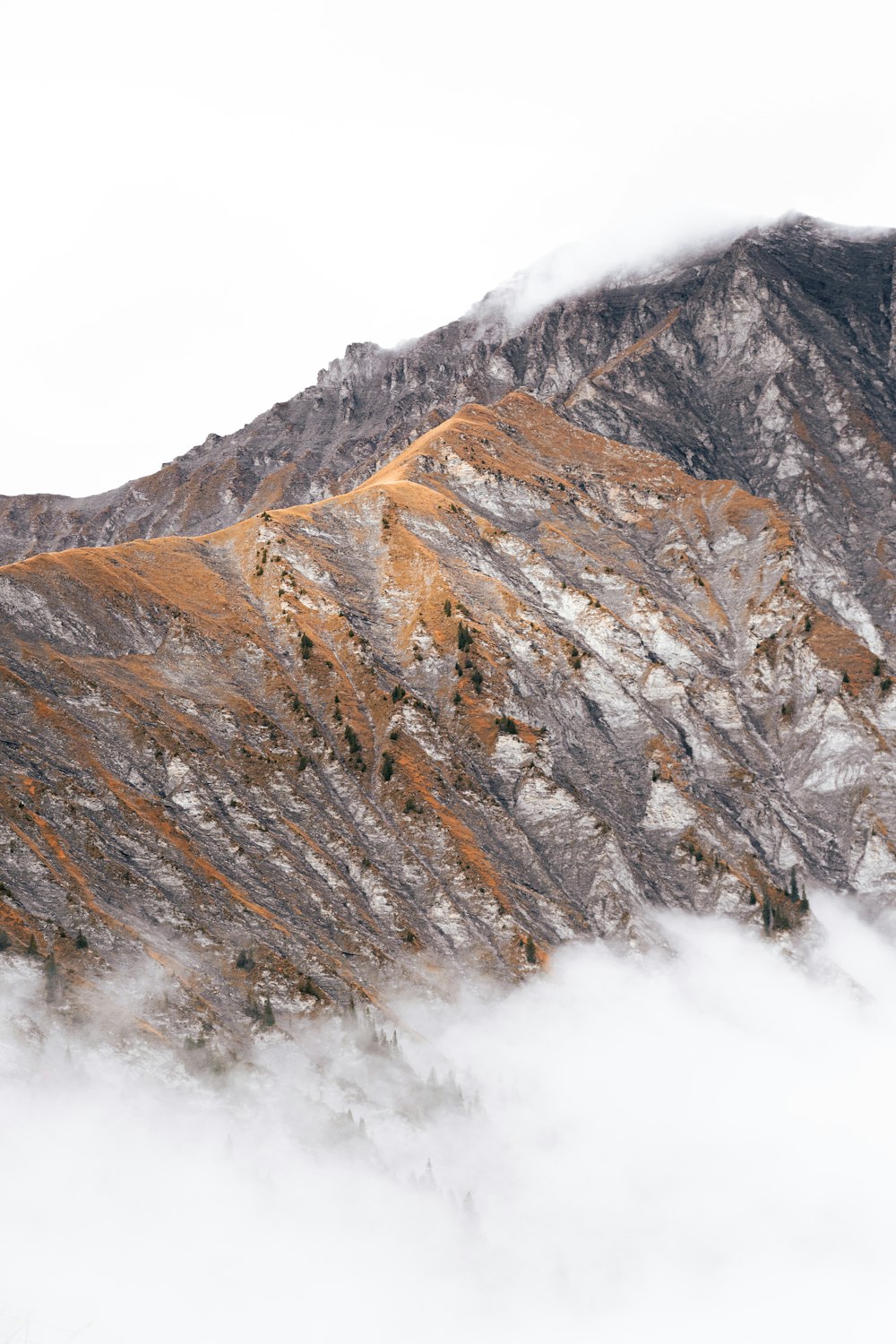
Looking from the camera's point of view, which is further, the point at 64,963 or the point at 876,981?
the point at 876,981

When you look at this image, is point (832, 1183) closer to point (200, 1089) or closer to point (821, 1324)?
point (821, 1324)

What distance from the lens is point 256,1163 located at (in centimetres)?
11475

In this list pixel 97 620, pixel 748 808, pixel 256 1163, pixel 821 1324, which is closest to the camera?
pixel 256 1163

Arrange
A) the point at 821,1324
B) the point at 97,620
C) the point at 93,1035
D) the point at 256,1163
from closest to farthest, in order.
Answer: the point at 93,1035, the point at 256,1163, the point at 821,1324, the point at 97,620

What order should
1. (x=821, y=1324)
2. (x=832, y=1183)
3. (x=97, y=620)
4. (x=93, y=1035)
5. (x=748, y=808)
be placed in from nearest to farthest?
(x=93, y=1035), (x=821, y=1324), (x=832, y=1183), (x=97, y=620), (x=748, y=808)

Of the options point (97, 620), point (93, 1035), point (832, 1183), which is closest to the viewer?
Answer: point (93, 1035)

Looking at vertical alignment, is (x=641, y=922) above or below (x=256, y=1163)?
below

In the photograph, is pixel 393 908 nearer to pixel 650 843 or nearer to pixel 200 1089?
pixel 200 1089

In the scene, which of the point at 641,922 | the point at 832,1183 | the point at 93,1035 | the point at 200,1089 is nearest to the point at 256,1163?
the point at 200,1089

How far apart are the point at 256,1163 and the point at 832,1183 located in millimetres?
92405

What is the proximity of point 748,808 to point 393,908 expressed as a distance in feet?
245

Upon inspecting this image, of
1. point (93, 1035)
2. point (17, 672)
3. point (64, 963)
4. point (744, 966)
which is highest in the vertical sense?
point (17, 672)

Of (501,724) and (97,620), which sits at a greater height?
(97,620)

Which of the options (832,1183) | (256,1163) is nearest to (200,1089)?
(256,1163)
